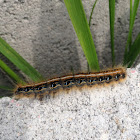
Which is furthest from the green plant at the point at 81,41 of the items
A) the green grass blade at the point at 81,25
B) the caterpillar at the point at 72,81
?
the caterpillar at the point at 72,81

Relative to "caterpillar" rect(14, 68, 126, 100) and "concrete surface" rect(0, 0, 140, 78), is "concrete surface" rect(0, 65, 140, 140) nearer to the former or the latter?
"caterpillar" rect(14, 68, 126, 100)

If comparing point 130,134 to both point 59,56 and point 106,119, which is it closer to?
point 106,119

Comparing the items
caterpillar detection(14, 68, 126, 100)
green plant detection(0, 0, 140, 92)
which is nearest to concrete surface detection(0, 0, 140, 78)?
green plant detection(0, 0, 140, 92)

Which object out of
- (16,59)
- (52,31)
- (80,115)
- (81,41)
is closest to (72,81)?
(80,115)

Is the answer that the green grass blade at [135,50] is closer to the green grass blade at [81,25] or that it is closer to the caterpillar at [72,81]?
the caterpillar at [72,81]

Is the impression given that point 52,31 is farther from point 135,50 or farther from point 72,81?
point 135,50

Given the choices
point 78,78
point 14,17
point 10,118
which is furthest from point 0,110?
point 14,17

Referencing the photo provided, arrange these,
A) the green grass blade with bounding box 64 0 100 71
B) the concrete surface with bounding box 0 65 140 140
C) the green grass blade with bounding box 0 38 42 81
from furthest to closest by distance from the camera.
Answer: the green grass blade with bounding box 0 38 42 81 → the concrete surface with bounding box 0 65 140 140 → the green grass blade with bounding box 64 0 100 71
